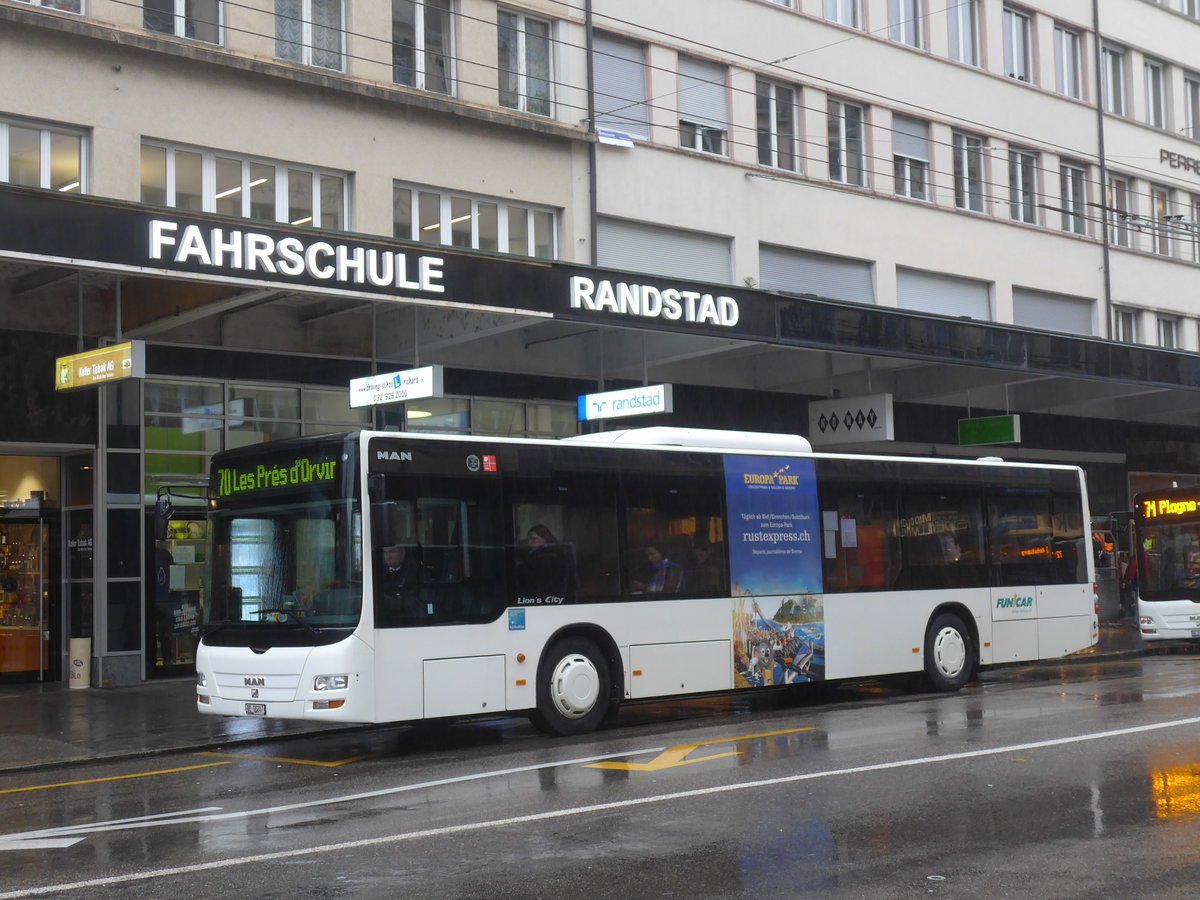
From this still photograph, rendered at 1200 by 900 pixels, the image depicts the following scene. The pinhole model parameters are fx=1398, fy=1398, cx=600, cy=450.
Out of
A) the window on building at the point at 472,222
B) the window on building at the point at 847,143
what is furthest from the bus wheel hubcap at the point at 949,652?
the window on building at the point at 847,143

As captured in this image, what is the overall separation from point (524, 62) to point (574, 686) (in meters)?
13.0

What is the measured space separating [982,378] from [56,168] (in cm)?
1684

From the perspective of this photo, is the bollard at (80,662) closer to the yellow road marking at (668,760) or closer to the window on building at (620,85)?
the yellow road marking at (668,760)

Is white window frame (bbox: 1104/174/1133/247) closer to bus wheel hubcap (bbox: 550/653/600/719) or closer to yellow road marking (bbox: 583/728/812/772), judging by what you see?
bus wheel hubcap (bbox: 550/653/600/719)

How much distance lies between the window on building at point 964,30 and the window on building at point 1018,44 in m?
1.18

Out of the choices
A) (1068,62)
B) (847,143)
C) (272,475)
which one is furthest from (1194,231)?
(272,475)

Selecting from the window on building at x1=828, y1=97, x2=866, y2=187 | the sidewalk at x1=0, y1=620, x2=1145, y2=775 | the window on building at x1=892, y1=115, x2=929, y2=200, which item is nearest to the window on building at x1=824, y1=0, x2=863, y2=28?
the window on building at x1=828, y1=97, x2=866, y2=187

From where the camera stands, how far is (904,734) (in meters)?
12.3

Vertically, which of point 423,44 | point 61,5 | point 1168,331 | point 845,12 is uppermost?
point 845,12

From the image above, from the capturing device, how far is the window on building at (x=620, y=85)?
23.8 m

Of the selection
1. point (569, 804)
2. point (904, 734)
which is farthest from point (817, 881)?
point (904, 734)

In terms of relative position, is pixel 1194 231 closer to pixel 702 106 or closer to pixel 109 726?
pixel 702 106

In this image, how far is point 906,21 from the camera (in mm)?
29547

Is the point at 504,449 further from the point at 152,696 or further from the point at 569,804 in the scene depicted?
the point at 152,696
